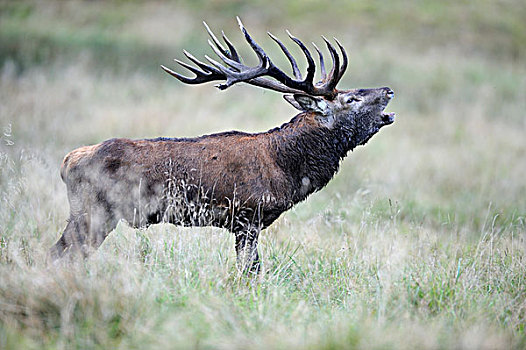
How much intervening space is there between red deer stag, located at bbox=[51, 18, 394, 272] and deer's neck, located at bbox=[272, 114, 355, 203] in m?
0.01

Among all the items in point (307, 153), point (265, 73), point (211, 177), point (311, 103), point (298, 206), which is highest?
point (265, 73)

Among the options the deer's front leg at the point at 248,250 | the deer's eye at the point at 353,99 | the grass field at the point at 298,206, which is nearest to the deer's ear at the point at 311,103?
the deer's eye at the point at 353,99

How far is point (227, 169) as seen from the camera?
5.42 metres

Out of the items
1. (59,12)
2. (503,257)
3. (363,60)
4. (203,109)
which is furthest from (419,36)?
(503,257)

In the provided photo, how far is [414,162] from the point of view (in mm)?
11328

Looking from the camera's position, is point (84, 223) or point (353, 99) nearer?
point (84, 223)

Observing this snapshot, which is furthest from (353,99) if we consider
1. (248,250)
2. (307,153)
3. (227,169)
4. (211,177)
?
(248,250)

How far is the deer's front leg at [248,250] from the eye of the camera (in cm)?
523

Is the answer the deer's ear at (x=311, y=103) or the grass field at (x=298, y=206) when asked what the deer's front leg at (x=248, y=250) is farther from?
the deer's ear at (x=311, y=103)

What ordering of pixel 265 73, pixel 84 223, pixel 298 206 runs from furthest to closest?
pixel 298 206 → pixel 265 73 → pixel 84 223

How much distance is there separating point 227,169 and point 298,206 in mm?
3267

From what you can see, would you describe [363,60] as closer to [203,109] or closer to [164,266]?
[203,109]

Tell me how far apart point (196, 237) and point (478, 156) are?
9055mm

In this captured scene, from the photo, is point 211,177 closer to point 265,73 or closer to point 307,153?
point 307,153
